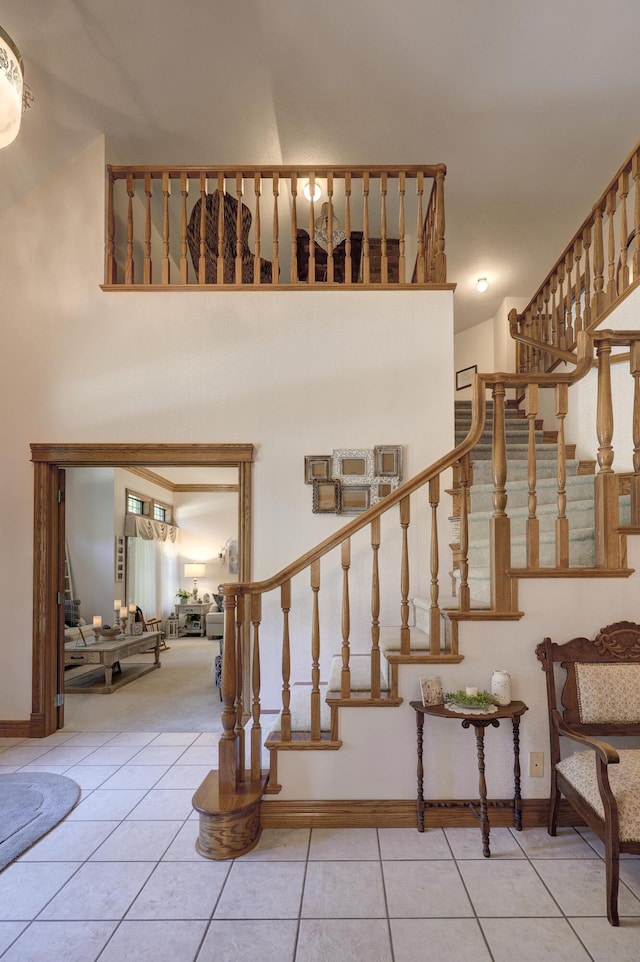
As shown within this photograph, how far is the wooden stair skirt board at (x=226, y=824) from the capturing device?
2377 mm

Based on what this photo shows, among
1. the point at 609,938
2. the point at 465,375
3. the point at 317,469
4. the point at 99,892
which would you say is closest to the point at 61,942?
the point at 99,892

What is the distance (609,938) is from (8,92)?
3.92m

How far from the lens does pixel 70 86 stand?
386 centimetres

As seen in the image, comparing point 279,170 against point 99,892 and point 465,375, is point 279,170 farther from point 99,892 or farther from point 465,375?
point 465,375

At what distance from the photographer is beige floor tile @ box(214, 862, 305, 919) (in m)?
2.02

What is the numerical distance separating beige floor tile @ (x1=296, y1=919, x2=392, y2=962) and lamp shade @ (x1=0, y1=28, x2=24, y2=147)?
10.6ft

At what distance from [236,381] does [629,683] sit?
3.03 metres

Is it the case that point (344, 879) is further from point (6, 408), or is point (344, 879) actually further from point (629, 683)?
point (6, 408)

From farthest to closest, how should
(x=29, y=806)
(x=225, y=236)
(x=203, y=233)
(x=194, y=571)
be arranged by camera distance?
1. (x=194, y=571)
2. (x=225, y=236)
3. (x=203, y=233)
4. (x=29, y=806)

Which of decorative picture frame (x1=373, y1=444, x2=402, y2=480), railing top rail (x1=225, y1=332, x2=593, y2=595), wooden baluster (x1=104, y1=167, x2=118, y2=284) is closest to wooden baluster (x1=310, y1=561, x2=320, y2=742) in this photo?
railing top rail (x1=225, y1=332, x2=593, y2=595)

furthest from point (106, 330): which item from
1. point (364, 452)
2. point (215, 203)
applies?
point (364, 452)

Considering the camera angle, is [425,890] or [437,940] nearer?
[437,940]

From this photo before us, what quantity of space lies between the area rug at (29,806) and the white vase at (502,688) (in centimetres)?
227

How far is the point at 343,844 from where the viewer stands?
97.6 inches
